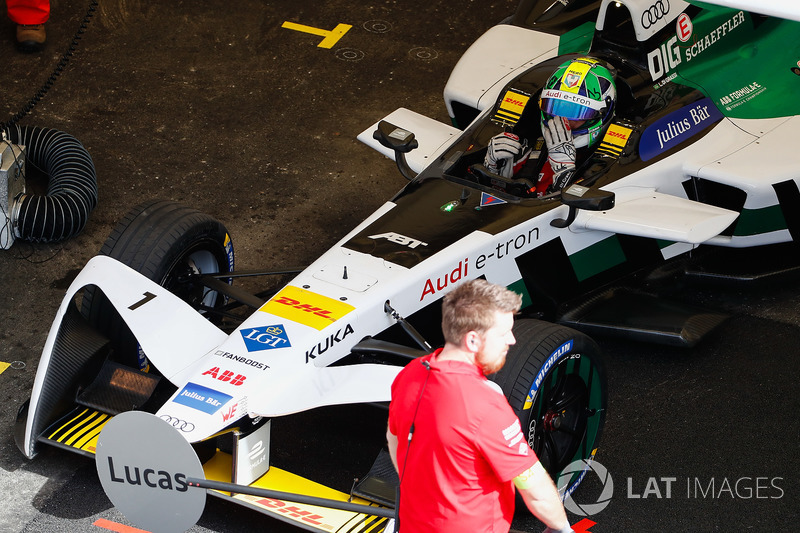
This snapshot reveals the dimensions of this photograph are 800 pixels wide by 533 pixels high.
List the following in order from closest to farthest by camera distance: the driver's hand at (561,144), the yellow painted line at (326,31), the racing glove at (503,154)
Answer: the driver's hand at (561,144)
the racing glove at (503,154)
the yellow painted line at (326,31)

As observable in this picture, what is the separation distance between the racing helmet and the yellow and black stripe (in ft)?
8.51

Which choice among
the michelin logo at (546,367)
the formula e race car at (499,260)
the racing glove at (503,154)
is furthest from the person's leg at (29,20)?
the michelin logo at (546,367)

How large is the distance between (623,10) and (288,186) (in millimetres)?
2383

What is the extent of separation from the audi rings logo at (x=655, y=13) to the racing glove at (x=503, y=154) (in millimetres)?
1058

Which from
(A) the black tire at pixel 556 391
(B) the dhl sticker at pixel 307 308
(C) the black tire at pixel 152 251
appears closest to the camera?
(A) the black tire at pixel 556 391

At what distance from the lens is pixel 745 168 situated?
209 inches

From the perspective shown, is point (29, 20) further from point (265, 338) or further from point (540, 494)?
point (540, 494)

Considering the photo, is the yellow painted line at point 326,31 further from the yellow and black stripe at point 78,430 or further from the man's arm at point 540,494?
the man's arm at point 540,494

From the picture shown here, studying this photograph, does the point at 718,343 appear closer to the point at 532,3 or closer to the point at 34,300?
the point at 532,3

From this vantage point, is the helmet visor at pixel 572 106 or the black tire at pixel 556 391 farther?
the helmet visor at pixel 572 106

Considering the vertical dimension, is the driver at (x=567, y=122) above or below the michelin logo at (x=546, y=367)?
above
